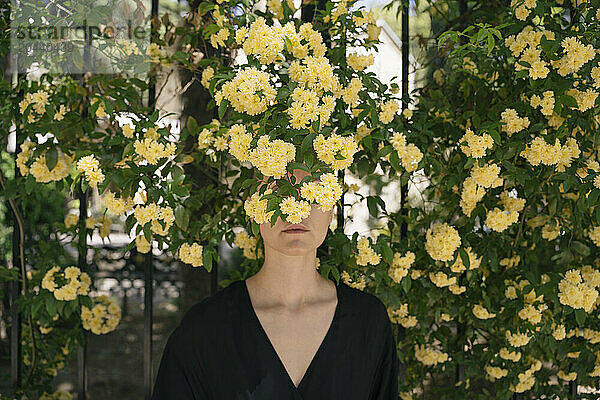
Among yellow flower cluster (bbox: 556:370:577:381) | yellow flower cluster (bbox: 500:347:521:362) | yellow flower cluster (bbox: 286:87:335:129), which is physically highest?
yellow flower cluster (bbox: 286:87:335:129)

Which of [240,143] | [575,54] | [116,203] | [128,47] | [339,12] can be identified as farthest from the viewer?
[128,47]

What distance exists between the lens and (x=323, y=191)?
4.39 ft

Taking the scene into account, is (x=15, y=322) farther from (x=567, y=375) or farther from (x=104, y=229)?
(x=567, y=375)

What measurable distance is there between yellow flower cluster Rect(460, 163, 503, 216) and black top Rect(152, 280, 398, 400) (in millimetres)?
493

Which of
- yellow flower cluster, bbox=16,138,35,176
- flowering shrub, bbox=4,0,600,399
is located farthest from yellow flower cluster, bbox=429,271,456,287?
yellow flower cluster, bbox=16,138,35,176

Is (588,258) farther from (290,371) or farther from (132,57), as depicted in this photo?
(132,57)

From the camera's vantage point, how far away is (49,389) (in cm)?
223

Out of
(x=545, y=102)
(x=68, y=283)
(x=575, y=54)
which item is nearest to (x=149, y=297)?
(x=68, y=283)

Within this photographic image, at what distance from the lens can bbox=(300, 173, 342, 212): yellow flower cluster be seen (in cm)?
133

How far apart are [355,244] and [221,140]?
20.1 inches

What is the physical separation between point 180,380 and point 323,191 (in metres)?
0.64

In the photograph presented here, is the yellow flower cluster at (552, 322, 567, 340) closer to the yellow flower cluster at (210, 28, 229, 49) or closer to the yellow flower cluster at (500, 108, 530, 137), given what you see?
the yellow flower cluster at (500, 108, 530, 137)

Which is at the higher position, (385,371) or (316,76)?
(316,76)

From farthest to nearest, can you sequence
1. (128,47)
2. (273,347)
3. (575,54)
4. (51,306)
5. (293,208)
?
1. (128,47)
2. (51,306)
3. (575,54)
4. (273,347)
5. (293,208)
